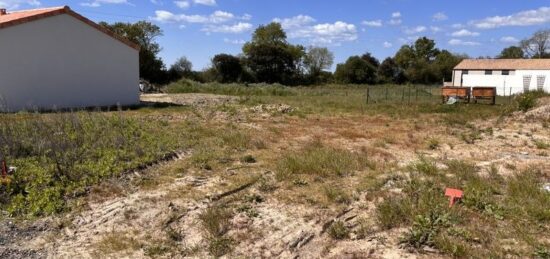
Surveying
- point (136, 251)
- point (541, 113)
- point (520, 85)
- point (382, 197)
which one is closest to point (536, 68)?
point (520, 85)

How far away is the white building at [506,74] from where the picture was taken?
39969 millimetres

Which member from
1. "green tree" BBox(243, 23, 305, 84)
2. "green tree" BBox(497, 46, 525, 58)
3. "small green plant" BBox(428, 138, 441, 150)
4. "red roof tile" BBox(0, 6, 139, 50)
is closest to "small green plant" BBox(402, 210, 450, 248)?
"small green plant" BBox(428, 138, 441, 150)

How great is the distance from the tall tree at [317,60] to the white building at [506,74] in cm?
2679

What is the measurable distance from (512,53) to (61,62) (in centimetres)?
7092

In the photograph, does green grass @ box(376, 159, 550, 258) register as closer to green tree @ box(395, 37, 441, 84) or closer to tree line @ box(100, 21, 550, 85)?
tree line @ box(100, 21, 550, 85)

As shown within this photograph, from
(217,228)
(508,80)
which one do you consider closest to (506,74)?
(508,80)

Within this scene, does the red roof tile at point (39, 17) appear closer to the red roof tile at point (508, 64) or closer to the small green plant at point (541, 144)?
the small green plant at point (541, 144)

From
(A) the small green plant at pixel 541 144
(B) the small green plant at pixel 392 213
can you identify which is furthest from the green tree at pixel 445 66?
(B) the small green plant at pixel 392 213

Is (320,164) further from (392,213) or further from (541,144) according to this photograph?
(541,144)

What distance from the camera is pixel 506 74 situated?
1764 inches

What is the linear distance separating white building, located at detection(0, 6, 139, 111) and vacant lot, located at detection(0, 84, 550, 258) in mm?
6475

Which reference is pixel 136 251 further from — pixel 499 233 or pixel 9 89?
pixel 9 89

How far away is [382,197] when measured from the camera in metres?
6.06

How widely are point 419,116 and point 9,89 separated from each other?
15.4m
